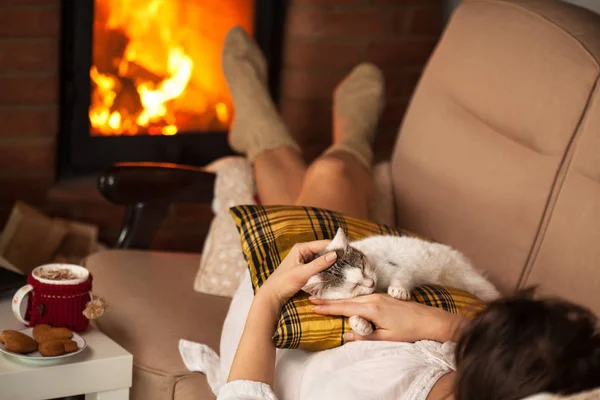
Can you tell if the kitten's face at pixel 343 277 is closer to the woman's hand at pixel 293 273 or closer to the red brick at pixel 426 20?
the woman's hand at pixel 293 273

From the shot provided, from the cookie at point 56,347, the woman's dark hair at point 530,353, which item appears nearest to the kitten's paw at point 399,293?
the woman's dark hair at point 530,353

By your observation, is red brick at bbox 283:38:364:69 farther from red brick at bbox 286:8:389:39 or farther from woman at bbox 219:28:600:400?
woman at bbox 219:28:600:400

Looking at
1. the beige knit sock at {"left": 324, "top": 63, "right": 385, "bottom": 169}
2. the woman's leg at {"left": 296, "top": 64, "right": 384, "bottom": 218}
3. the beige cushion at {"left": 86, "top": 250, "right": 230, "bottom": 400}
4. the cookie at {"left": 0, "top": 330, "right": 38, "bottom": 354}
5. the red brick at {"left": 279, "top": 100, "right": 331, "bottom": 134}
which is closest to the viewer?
the cookie at {"left": 0, "top": 330, "right": 38, "bottom": 354}

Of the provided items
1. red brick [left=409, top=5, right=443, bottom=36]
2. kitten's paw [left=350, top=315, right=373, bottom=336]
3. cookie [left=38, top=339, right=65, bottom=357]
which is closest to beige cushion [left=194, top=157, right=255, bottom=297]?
cookie [left=38, top=339, right=65, bottom=357]

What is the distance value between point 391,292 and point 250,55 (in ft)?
4.33

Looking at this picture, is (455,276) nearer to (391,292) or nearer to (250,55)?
(391,292)

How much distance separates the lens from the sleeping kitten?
126 cm

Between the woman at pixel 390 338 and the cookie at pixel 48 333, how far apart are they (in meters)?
0.34

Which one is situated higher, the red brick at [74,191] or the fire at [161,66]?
the fire at [161,66]

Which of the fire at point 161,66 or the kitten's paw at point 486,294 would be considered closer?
the kitten's paw at point 486,294

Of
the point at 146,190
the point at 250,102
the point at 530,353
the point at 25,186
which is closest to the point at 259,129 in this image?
the point at 250,102

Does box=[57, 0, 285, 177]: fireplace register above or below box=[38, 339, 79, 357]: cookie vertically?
above

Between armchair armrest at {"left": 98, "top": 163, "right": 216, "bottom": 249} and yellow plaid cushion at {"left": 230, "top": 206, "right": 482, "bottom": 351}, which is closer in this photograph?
yellow plaid cushion at {"left": 230, "top": 206, "right": 482, "bottom": 351}

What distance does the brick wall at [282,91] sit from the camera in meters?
2.35
